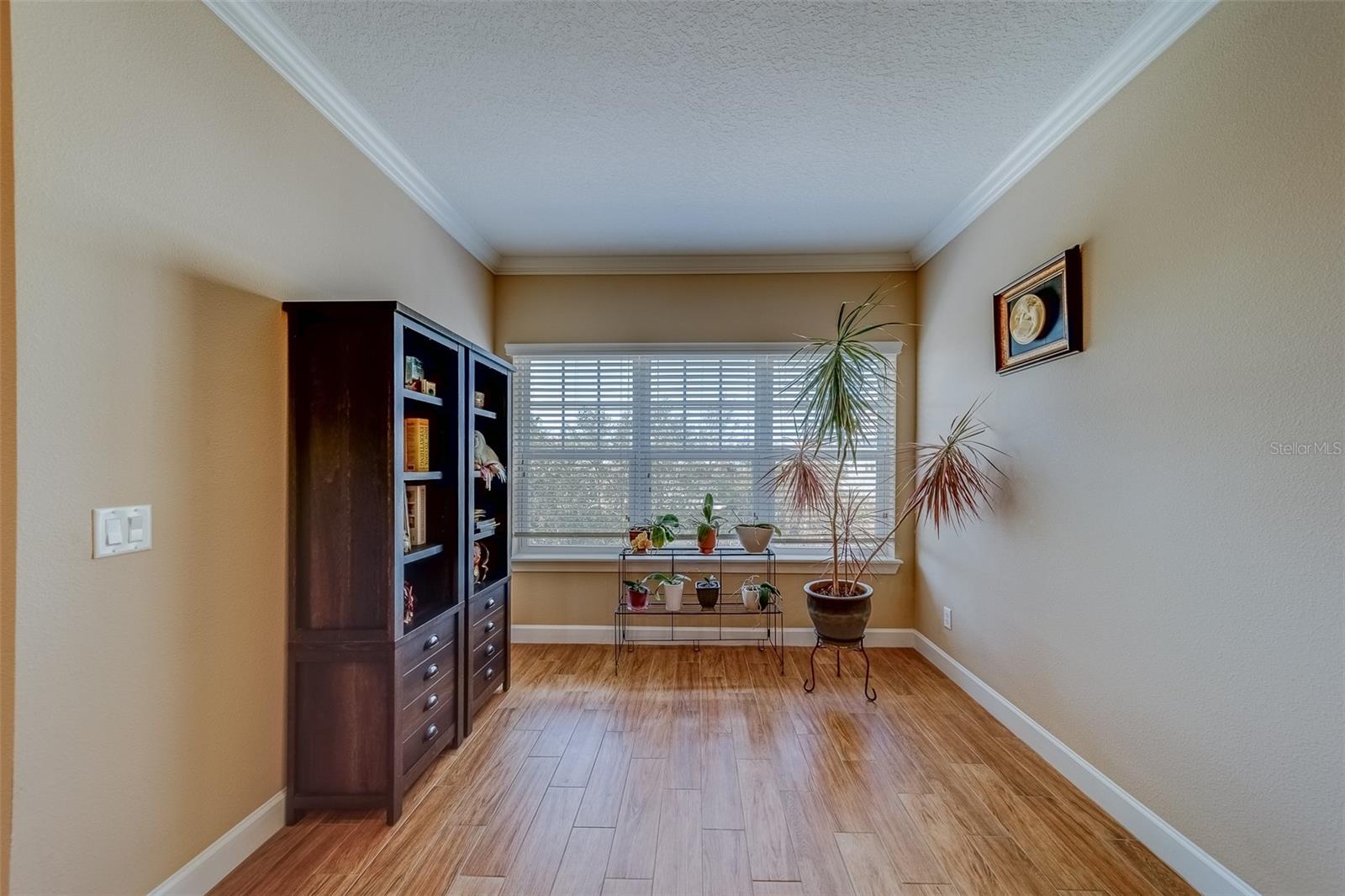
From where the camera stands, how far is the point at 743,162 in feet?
8.08

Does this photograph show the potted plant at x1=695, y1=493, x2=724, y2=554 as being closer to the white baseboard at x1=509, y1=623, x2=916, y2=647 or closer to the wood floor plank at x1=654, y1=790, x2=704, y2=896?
the white baseboard at x1=509, y1=623, x2=916, y2=647

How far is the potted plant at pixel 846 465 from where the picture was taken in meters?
2.68

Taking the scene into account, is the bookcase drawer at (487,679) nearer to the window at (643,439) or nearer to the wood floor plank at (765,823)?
the window at (643,439)

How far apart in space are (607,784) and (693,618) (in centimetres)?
163

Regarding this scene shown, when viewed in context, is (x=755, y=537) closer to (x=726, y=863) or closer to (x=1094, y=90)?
(x=726, y=863)

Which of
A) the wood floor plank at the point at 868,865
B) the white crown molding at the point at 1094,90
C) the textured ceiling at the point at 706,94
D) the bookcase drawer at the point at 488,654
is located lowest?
the wood floor plank at the point at 868,865

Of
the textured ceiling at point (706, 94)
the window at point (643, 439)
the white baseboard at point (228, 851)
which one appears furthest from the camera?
the window at point (643, 439)

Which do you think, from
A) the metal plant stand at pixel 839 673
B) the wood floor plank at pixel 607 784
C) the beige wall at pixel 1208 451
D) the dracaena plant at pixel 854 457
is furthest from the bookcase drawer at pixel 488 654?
the beige wall at pixel 1208 451

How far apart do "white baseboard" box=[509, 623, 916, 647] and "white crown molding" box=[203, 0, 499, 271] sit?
102 inches

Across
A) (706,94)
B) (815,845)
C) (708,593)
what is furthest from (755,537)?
(706,94)

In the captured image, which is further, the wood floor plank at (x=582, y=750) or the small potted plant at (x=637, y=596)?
the small potted plant at (x=637, y=596)

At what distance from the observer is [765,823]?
183cm

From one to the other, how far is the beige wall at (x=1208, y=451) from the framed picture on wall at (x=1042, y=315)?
0.16 feet

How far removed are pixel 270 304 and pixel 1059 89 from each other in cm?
289
